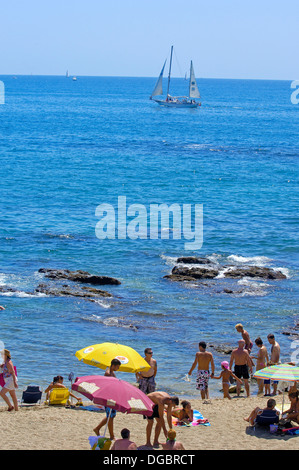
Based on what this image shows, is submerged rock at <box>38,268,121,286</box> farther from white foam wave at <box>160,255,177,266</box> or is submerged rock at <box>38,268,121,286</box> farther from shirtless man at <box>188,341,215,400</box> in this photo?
shirtless man at <box>188,341,215,400</box>

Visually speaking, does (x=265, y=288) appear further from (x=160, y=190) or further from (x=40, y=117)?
(x=40, y=117)

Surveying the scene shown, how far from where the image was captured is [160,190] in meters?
59.3

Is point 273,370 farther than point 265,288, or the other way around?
point 265,288

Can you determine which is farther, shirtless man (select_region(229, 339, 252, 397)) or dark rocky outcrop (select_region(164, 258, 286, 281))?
dark rocky outcrop (select_region(164, 258, 286, 281))

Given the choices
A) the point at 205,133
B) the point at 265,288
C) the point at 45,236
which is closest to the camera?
the point at 265,288

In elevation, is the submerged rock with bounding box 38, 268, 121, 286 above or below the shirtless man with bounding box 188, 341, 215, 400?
below

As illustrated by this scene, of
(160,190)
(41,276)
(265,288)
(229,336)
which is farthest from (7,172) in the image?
(229,336)

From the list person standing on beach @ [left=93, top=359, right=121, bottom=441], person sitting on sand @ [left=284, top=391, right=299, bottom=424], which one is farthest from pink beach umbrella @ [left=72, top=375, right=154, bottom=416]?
person sitting on sand @ [left=284, top=391, right=299, bottom=424]

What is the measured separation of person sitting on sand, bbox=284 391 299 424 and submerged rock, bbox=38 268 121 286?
1729 centimetres

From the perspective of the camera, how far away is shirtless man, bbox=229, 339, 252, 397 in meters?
18.7

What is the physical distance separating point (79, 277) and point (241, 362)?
48.3 ft

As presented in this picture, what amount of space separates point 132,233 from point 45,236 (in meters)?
5.50

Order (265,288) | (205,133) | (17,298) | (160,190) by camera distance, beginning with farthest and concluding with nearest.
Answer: (205,133)
(160,190)
(265,288)
(17,298)

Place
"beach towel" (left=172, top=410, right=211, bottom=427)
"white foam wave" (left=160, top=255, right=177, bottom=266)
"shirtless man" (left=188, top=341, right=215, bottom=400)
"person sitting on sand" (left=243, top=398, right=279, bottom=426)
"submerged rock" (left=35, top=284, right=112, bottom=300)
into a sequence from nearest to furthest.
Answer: "person sitting on sand" (left=243, top=398, right=279, bottom=426), "beach towel" (left=172, top=410, right=211, bottom=427), "shirtless man" (left=188, top=341, right=215, bottom=400), "submerged rock" (left=35, top=284, right=112, bottom=300), "white foam wave" (left=160, top=255, right=177, bottom=266)
